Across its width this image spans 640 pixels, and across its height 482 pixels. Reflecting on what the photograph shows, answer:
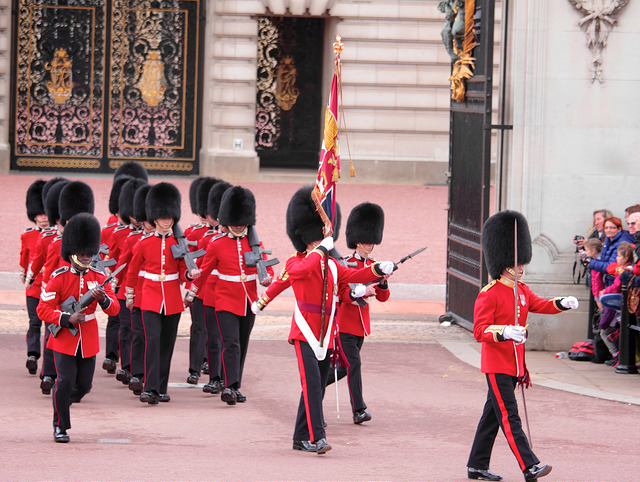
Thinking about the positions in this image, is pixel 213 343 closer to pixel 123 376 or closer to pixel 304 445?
pixel 123 376

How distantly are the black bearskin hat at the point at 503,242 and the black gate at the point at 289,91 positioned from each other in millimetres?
18049

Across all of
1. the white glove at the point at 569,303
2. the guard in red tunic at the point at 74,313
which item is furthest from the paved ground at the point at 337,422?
the white glove at the point at 569,303

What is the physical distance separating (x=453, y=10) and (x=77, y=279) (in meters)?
5.57

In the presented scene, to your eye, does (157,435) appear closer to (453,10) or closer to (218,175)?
(453,10)

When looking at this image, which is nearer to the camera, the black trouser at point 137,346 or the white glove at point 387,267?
the white glove at point 387,267

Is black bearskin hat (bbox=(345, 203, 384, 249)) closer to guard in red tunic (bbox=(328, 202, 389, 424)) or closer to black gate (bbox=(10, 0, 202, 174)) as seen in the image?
guard in red tunic (bbox=(328, 202, 389, 424))

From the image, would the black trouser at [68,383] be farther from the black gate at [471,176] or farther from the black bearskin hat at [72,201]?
the black gate at [471,176]

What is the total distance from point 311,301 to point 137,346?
74.6 inches

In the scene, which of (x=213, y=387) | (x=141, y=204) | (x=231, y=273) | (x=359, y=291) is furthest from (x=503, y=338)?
(x=141, y=204)

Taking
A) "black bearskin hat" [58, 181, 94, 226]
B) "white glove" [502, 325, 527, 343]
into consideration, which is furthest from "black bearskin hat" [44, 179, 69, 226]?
"white glove" [502, 325, 527, 343]

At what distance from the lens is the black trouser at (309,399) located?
22.0 ft

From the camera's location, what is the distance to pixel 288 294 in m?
12.9

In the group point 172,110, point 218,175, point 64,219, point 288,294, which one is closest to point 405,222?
point 288,294

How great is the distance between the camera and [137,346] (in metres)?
8.31
